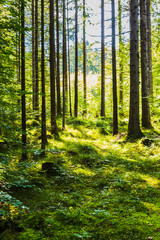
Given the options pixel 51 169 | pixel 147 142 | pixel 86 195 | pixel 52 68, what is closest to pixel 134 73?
pixel 147 142

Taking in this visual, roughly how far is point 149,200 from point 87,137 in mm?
8779

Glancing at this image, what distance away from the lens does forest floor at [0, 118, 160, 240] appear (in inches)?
132

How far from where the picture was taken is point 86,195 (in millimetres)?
5203

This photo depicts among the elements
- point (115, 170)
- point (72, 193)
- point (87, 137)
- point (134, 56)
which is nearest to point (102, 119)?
point (87, 137)

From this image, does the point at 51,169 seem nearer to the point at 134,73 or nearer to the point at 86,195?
the point at 86,195

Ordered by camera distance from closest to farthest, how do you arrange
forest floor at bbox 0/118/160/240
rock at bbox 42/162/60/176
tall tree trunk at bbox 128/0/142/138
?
forest floor at bbox 0/118/160/240
rock at bbox 42/162/60/176
tall tree trunk at bbox 128/0/142/138

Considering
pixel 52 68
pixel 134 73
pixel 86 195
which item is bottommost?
pixel 86 195

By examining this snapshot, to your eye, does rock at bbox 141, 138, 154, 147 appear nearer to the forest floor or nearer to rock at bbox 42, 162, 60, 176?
the forest floor

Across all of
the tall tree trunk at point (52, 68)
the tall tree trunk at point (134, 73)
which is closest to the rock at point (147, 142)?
the tall tree trunk at point (134, 73)

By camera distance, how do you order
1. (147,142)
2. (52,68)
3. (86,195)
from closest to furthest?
(86,195)
(147,142)
(52,68)

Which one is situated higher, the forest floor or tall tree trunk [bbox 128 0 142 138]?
tall tree trunk [bbox 128 0 142 138]

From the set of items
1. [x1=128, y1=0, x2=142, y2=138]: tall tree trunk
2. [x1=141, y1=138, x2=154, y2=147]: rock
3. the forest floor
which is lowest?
the forest floor

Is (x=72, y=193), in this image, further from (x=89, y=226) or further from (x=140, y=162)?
(x=140, y=162)

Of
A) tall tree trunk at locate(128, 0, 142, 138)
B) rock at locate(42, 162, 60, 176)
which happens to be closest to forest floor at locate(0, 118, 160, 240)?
Result: rock at locate(42, 162, 60, 176)
